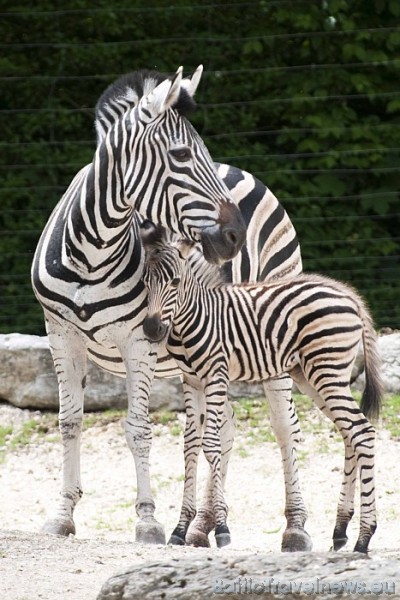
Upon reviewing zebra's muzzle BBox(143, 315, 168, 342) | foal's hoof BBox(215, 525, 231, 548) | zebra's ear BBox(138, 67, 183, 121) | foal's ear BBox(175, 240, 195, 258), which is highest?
zebra's ear BBox(138, 67, 183, 121)

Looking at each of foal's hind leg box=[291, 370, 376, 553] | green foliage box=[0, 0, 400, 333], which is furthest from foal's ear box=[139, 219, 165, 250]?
green foliage box=[0, 0, 400, 333]

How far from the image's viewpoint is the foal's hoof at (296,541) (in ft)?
22.0

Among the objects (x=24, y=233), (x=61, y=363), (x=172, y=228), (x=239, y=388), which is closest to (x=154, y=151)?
(x=172, y=228)

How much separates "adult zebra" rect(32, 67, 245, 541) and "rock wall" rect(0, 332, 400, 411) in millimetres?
3081

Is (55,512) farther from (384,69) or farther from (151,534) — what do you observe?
(384,69)

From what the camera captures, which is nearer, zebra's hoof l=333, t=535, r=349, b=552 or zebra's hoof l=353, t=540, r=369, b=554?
zebra's hoof l=353, t=540, r=369, b=554

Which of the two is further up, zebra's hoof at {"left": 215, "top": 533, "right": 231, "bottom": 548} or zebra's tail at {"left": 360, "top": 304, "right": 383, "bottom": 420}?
zebra's tail at {"left": 360, "top": 304, "right": 383, "bottom": 420}

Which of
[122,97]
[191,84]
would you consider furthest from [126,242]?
[191,84]

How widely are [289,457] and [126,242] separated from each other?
1.51 metres

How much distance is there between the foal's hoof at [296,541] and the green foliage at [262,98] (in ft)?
15.9

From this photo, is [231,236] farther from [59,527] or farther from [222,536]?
[59,527]

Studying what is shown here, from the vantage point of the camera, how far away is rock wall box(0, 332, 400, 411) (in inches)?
391

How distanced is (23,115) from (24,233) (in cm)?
124

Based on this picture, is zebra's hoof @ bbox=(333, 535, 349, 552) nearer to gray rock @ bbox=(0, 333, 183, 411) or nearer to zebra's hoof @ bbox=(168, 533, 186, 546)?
zebra's hoof @ bbox=(168, 533, 186, 546)
